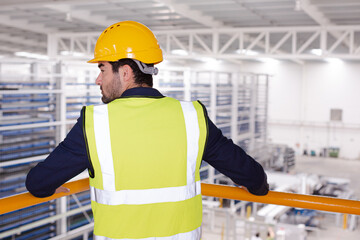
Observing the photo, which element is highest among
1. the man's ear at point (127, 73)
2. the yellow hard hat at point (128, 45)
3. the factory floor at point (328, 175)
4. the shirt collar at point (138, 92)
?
the yellow hard hat at point (128, 45)

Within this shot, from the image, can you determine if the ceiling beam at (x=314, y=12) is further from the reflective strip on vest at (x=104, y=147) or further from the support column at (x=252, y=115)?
the reflective strip on vest at (x=104, y=147)

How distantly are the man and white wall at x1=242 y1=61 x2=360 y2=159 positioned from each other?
21.5 metres

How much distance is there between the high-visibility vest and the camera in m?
1.38

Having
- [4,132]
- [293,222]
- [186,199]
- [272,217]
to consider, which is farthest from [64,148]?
[293,222]

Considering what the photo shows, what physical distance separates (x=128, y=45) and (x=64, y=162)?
0.48 metres

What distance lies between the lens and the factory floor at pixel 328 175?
9.46m

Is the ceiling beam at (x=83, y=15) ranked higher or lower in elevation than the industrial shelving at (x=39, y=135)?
higher

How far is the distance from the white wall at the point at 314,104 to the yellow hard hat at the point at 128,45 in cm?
2144

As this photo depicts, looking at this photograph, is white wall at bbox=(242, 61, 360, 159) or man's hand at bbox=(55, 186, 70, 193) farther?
white wall at bbox=(242, 61, 360, 159)

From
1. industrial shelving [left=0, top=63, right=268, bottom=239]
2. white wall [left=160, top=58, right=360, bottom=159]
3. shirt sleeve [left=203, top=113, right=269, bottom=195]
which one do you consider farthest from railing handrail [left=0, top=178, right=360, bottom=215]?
white wall [left=160, top=58, right=360, bottom=159]

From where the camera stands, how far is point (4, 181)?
5.46 m

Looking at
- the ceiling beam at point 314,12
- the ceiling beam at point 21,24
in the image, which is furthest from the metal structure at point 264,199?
the ceiling beam at point 21,24

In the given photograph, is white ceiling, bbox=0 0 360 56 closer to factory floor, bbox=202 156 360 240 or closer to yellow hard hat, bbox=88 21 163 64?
factory floor, bbox=202 156 360 240

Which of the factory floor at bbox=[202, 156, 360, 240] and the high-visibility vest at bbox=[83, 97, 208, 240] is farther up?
the high-visibility vest at bbox=[83, 97, 208, 240]
